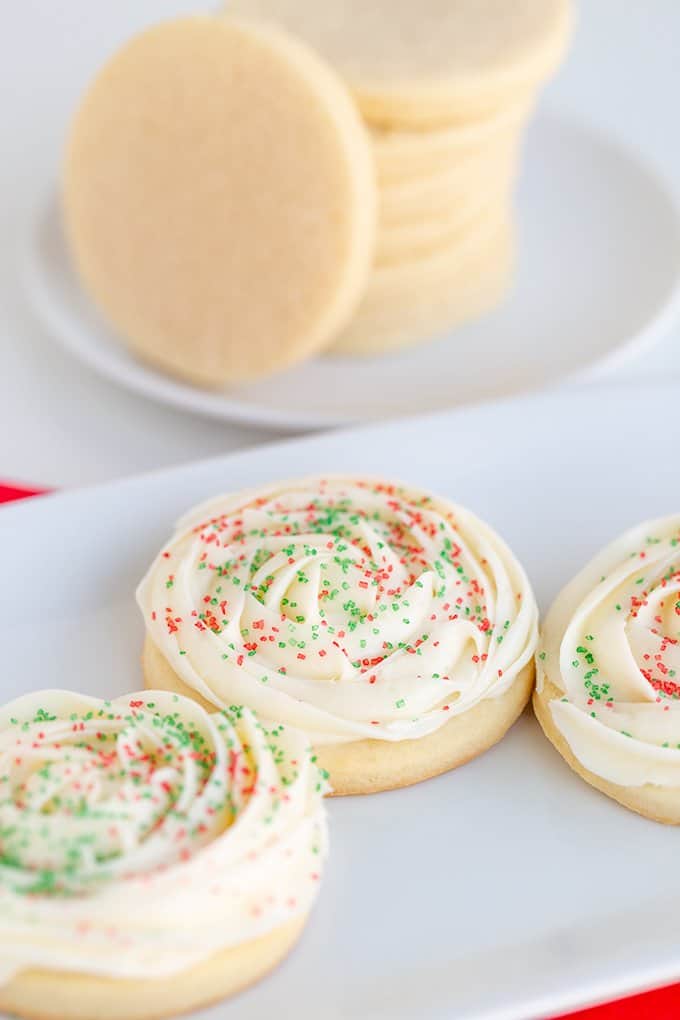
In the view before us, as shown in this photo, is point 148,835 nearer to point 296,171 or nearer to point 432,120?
point 296,171

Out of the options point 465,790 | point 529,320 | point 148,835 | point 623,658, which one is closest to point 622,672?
point 623,658

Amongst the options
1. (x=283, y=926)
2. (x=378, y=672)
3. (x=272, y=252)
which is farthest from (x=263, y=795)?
(x=272, y=252)

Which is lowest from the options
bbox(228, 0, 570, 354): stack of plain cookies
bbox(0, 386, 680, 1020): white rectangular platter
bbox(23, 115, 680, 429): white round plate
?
bbox(0, 386, 680, 1020): white rectangular platter

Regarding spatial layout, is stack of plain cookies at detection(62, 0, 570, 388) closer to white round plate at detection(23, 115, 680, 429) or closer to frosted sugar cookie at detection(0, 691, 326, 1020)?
white round plate at detection(23, 115, 680, 429)

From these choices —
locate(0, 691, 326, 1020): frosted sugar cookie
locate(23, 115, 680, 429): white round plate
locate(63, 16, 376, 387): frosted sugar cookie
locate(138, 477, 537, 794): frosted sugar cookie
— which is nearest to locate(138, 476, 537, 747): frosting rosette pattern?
locate(138, 477, 537, 794): frosted sugar cookie

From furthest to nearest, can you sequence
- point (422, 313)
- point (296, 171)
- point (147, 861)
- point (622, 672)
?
1. point (422, 313)
2. point (296, 171)
3. point (622, 672)
4. point (147, 861)

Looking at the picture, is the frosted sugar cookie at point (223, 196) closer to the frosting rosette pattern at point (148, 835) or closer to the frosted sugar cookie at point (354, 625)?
the frosted sugar cookie at point (354, 625)
